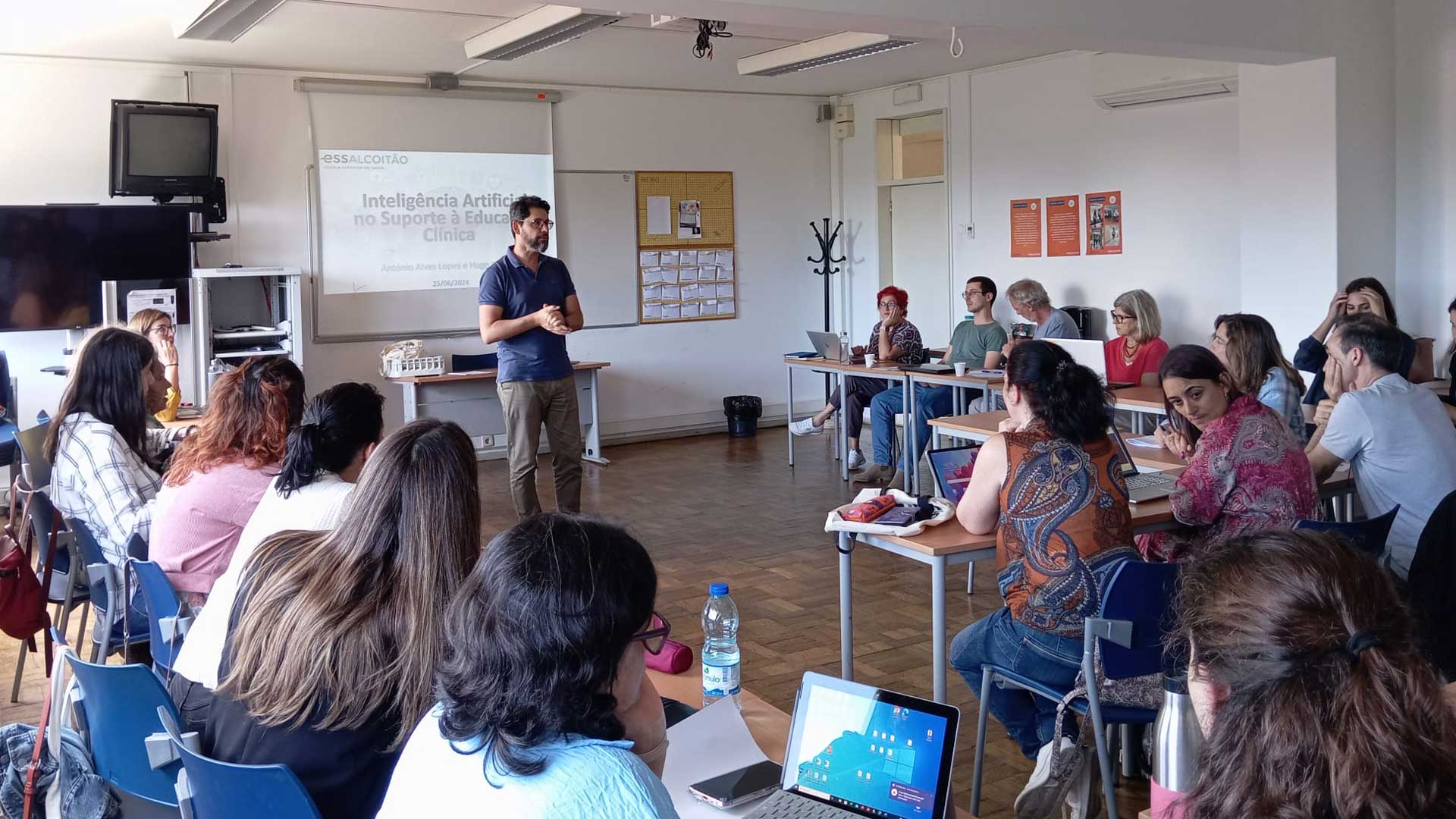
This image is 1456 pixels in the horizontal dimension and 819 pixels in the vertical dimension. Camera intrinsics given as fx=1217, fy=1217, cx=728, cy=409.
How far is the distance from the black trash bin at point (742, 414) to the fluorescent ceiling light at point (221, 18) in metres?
4.74

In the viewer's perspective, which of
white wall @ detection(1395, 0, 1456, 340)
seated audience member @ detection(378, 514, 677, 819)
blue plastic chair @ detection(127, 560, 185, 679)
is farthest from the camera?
white wall @ detection(1395, 0, 1456, 340)

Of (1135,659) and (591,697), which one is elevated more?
(591,697)

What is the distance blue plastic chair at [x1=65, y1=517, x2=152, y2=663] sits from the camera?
3.31m

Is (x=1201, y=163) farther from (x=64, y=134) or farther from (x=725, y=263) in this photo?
(x=64, y=134)

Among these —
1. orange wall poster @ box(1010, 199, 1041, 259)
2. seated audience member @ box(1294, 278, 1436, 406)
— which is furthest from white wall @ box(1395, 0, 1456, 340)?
orange wall poster @ box(1010, 199, 1041, 259)

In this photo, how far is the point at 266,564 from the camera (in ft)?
6.51

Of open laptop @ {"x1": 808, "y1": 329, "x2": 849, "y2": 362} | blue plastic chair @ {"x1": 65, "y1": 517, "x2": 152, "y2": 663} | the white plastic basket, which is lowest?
blue plastic chair @ {"x1": 65, "y1": 517, "x2": 152, "y2": 663}

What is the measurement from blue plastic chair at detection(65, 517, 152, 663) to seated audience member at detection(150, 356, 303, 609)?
215 mm

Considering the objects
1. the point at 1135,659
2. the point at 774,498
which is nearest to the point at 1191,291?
the point at 774,498

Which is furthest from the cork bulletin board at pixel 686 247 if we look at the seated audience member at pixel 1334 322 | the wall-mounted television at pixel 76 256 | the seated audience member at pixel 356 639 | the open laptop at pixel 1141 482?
the seated audience member at pixel 356 639

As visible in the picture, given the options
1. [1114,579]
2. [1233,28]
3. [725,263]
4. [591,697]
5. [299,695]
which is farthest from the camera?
[725,263]

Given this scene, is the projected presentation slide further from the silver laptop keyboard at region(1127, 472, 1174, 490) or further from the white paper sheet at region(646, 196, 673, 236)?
the silver laptop keyboard at region(1127, 472, 1174, 490)

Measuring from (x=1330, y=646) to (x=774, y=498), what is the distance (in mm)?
6313

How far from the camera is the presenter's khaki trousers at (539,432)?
5562 millimetres
